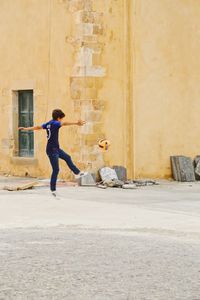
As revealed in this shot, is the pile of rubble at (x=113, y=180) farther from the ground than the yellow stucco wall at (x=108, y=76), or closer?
closer

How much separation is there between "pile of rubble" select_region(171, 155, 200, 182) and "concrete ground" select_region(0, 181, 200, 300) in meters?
3.23

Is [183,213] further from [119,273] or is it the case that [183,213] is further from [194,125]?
[194,125]

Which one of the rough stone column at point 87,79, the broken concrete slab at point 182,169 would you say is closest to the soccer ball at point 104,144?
the rough stone column at point 87,79

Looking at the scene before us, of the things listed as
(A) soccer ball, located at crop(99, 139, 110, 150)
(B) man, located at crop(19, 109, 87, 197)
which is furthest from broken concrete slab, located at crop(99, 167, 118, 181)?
(B) man, located at crop(19, 109, 87, 197)

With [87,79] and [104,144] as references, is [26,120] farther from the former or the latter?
[104,144]

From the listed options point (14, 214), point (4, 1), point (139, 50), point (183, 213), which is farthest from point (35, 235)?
point (4, 1)

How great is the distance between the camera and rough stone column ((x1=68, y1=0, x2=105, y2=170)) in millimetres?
16031

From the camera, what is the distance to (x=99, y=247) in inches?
318

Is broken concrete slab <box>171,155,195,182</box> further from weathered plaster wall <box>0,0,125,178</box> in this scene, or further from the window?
the window

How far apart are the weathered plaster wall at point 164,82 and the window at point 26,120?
2.62m

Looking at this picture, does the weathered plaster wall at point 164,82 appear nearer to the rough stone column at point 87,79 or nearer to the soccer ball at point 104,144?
the rough stone column at point 87,79

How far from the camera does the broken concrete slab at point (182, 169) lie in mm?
17000

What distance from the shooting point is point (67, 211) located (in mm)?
11438

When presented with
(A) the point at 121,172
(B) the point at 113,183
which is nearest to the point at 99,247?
(B) the point at 113,183
